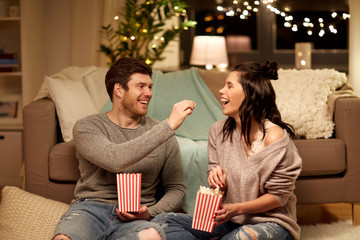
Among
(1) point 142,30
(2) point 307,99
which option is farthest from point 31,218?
(1) point 142,30

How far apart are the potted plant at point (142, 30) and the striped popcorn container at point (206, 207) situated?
2.66 meters

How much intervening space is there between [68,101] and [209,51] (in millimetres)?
1717

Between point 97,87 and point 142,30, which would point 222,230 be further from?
point 142,30

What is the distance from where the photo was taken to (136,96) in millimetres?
2182

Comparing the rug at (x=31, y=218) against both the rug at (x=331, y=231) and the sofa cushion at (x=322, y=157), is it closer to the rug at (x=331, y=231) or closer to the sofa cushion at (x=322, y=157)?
the rug at (x=331, y=231)

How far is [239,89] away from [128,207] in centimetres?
61

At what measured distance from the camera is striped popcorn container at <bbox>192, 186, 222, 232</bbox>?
5.65 feet

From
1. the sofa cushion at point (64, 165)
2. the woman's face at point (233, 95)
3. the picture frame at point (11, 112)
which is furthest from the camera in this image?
the picture frame at point (11, 112)

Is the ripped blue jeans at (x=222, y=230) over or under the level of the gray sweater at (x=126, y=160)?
under

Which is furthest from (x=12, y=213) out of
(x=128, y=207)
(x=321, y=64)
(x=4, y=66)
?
(x=321, y=64)

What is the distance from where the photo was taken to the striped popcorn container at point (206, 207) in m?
1.72

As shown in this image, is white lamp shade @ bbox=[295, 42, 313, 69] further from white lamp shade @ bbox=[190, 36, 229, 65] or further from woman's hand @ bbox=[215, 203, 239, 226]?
woman's hand @ bbox=[215, 203, 239, 226]

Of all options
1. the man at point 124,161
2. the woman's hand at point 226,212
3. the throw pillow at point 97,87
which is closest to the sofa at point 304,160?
the throw pillow at point 97,87

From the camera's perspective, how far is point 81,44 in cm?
456
